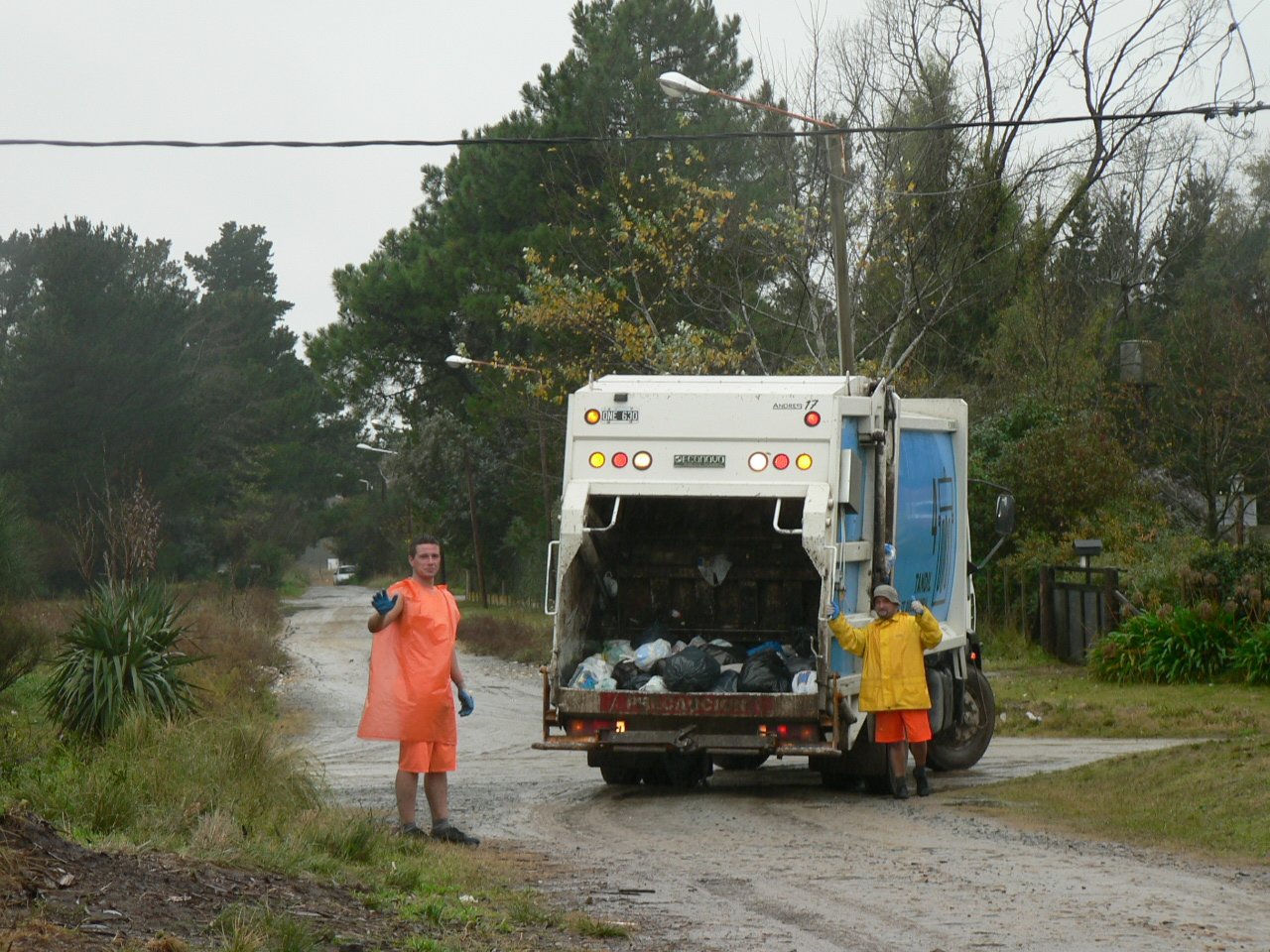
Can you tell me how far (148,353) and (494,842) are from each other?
47388 mm

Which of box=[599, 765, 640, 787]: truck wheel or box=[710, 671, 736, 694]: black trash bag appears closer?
box=[710, 671, 736, 694]: black trash bag

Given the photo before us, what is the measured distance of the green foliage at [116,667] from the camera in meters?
12.5

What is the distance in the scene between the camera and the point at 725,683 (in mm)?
12188

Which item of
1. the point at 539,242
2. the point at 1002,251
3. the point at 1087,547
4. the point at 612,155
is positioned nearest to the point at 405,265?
the point at 539,242

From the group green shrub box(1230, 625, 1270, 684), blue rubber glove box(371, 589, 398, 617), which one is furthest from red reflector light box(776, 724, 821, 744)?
green shrub box(1230, 625, 1270, 684)

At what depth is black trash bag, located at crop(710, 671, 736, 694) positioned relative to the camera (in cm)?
1213

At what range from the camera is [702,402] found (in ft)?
40.0

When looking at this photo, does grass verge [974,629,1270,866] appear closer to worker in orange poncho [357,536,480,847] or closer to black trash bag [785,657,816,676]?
black trash bag [785,657,816,676]

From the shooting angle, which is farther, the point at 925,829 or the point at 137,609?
the point at 137,609

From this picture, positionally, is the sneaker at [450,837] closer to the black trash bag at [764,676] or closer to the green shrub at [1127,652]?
the black trash bag at [764,676]

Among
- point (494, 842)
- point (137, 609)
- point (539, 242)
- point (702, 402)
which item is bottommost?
point (494, 842)

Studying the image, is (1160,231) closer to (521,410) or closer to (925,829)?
(521,410)

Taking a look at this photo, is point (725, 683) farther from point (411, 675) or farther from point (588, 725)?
point (411, 675)

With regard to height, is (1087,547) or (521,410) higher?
(521,410)
